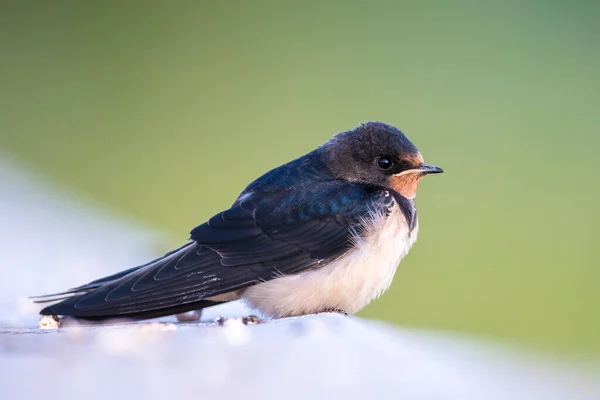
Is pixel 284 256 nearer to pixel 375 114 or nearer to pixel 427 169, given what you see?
pixel 427 169

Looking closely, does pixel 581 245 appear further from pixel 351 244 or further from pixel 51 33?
pixel 51 33

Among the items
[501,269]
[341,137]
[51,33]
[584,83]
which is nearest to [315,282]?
[341,137]

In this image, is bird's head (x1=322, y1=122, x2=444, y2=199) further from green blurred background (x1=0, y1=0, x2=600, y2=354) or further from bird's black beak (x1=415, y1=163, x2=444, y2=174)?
green blurred background (x1=0, y1=0, x2=600, y2=354)

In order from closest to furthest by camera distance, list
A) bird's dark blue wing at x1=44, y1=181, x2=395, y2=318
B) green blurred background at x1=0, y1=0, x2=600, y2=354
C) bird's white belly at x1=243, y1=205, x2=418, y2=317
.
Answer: bird's dark blue wing at x1=44, y1=181, x2=395, y2=318 < bird's white belly at x1=243, y1=205, x2=418, y2=317 < green blurred background at x1=0, y1=0, x2=600, y2=354

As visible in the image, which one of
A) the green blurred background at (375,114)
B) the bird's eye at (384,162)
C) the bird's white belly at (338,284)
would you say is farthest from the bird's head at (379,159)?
the green blurred background at (375,114)

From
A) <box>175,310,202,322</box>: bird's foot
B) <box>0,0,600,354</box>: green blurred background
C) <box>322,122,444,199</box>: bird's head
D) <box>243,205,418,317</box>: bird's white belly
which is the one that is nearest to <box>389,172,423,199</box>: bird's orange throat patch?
<box>322,122,444,199</box>: bird's head

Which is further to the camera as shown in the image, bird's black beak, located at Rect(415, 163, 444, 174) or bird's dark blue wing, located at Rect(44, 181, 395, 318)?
bird's black beak, located at Rect(415, 163, 444, 174)

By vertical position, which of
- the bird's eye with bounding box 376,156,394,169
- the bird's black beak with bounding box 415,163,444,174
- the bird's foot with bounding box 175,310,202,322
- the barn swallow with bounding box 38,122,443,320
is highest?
the bird's eye with bounding box 376,156,394,169
